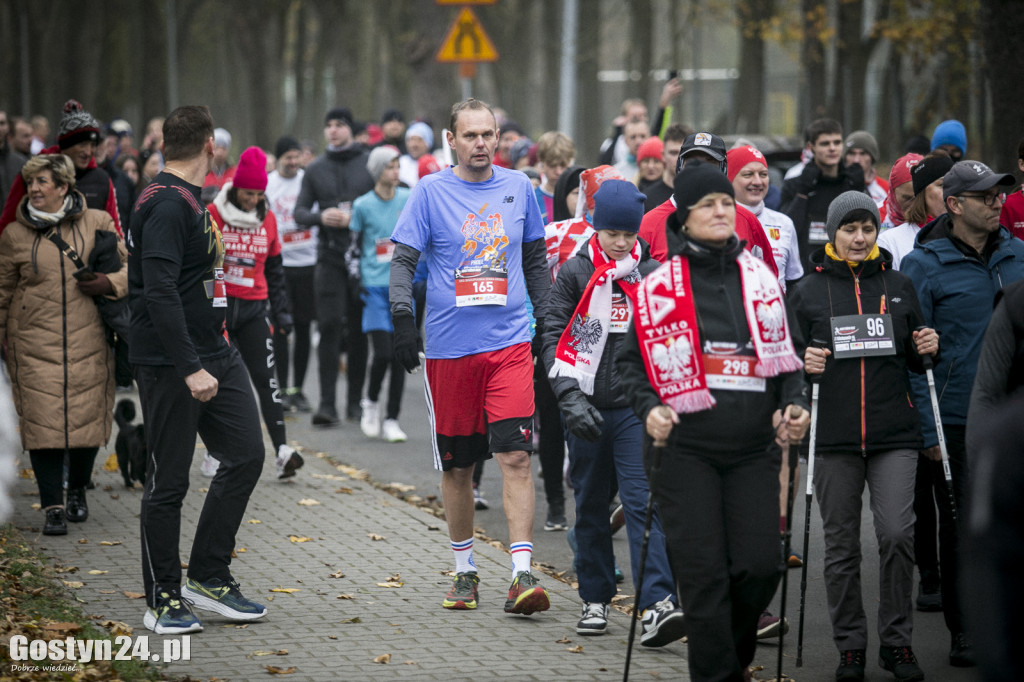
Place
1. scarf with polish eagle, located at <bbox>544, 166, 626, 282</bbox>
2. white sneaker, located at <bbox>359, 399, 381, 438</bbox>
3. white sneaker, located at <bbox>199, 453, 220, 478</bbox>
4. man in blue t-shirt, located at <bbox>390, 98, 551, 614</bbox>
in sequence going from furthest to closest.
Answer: white sneaker, located at <bbox>359, 399, 381, 438</bbox>, white sneaker, located at <bbox>199, 453, 220, 478</bbox>, scarf with polish eagle, located at <bbox>544, 166, 626, 282</bbox>, man in blue t-shirt, located at <bbox>390, 98, 551, 614</bbox>

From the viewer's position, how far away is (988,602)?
2635 millimetres

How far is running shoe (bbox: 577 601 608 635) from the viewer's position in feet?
20.9

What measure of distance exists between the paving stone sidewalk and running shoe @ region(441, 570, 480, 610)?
54 mm

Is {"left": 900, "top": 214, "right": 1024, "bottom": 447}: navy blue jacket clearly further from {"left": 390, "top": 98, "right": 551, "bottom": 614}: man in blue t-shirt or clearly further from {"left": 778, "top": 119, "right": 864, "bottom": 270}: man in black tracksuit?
{"left": 778, "top": 119, "right": 864, "bottom": 270}: man in black tracksuit

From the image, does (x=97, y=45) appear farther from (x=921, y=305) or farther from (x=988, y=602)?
(x=988, y=602)

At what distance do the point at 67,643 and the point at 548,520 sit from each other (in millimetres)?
3806

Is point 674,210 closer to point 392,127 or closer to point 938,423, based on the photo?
point 938,423

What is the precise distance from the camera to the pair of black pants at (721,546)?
4.82 metres

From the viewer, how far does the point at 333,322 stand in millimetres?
12922

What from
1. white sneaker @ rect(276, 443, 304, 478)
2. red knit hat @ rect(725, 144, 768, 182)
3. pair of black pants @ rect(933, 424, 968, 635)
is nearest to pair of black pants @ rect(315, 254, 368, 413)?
white sneaker @ rect(276, 443, 304, 478)

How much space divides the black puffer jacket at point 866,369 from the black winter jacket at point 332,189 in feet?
24.0

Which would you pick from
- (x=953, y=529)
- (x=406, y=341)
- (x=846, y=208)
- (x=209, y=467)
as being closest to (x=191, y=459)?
(x=406, y=341)

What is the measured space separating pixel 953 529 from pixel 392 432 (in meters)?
6.61

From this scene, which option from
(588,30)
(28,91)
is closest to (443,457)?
(588,30)
